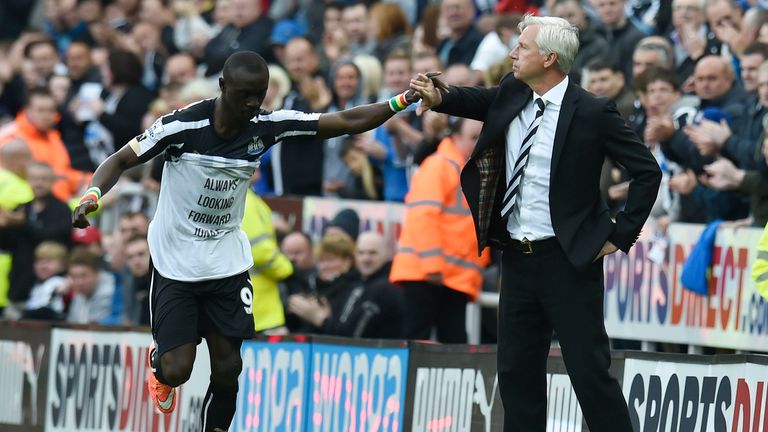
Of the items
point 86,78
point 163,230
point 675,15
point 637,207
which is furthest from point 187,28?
point 637,207

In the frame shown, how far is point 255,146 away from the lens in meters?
9.16

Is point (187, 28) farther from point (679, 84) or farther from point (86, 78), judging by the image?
point (679, 84)

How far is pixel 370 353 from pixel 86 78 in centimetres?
953

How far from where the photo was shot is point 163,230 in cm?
939

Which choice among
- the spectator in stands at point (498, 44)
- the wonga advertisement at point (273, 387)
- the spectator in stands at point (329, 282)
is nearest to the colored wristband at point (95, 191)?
the wonga advertisement at point (273, 387)

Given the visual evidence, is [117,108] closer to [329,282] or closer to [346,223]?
[346,223]

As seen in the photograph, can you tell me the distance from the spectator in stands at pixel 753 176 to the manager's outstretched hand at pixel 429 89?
3.65 m

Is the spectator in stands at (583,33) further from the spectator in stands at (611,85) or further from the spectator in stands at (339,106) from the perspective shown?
the spectator in stands at (339,106)

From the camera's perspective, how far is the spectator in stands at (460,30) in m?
15.9

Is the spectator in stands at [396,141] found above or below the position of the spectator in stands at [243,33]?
below

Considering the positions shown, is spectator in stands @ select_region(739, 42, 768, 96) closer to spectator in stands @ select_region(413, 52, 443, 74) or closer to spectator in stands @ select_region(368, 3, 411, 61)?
spectator in stands @ select_region(413, 52, 443, 74)

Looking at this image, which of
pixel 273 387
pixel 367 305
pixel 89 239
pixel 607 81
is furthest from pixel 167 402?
pixel 89 239

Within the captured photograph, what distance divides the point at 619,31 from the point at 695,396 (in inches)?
229

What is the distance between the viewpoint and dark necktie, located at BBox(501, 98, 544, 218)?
8.51m
